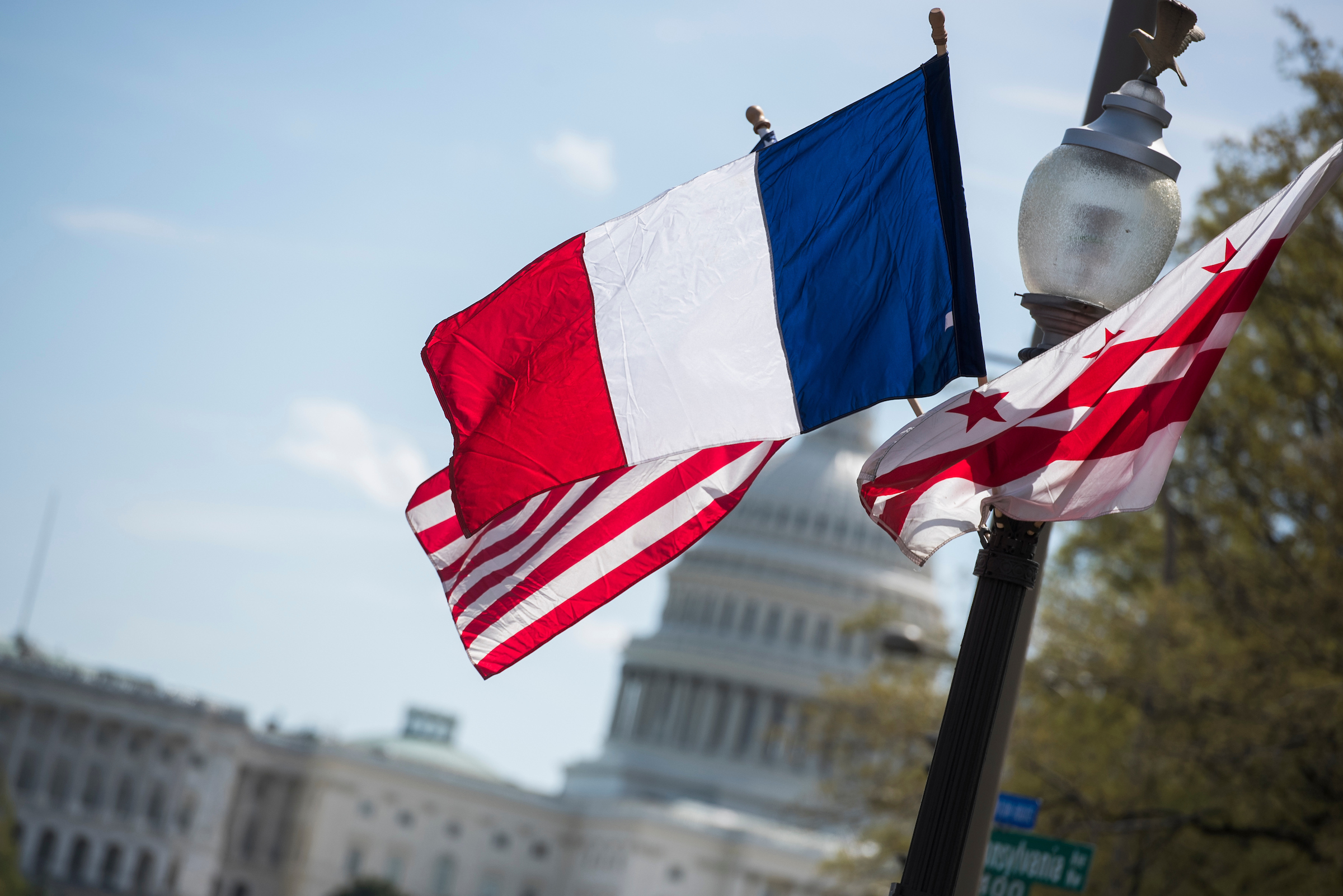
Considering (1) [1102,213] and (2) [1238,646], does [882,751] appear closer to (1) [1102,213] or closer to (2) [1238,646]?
(2) [1238,646]

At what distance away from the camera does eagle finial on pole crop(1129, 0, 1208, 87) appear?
6902 millimetres

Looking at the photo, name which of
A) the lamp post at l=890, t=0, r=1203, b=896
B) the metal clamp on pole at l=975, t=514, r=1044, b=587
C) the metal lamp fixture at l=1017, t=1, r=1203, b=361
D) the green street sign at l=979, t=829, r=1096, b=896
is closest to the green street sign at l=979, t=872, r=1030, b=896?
the green street sign at l=979, t=829, r=1096, b=896

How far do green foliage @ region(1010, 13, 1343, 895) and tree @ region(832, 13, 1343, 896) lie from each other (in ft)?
0.10

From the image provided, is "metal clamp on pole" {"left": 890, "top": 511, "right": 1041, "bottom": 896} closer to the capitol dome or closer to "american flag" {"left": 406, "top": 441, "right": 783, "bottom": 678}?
"american flag" {"left": 406, "top": 441, "right": 783, "bottom": 678}

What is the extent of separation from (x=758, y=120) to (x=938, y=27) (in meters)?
1.49

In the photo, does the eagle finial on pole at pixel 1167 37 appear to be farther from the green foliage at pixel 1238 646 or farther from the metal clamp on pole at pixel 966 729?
the green foliage at pixel 1238 646

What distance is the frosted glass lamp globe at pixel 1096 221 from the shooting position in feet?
22.1

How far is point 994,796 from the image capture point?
9.71 m

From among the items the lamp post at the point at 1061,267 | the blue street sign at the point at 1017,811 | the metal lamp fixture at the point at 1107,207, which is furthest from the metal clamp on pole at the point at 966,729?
the blue street sign at the point at 1017,811

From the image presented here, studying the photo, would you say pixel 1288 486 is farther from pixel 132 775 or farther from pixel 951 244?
pixel 132 775

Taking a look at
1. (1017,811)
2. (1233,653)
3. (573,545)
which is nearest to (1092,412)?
(573,545)

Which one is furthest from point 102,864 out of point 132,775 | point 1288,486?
point 1288,486

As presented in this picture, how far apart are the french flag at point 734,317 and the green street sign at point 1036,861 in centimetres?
622

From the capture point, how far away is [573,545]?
9320 millimetres
